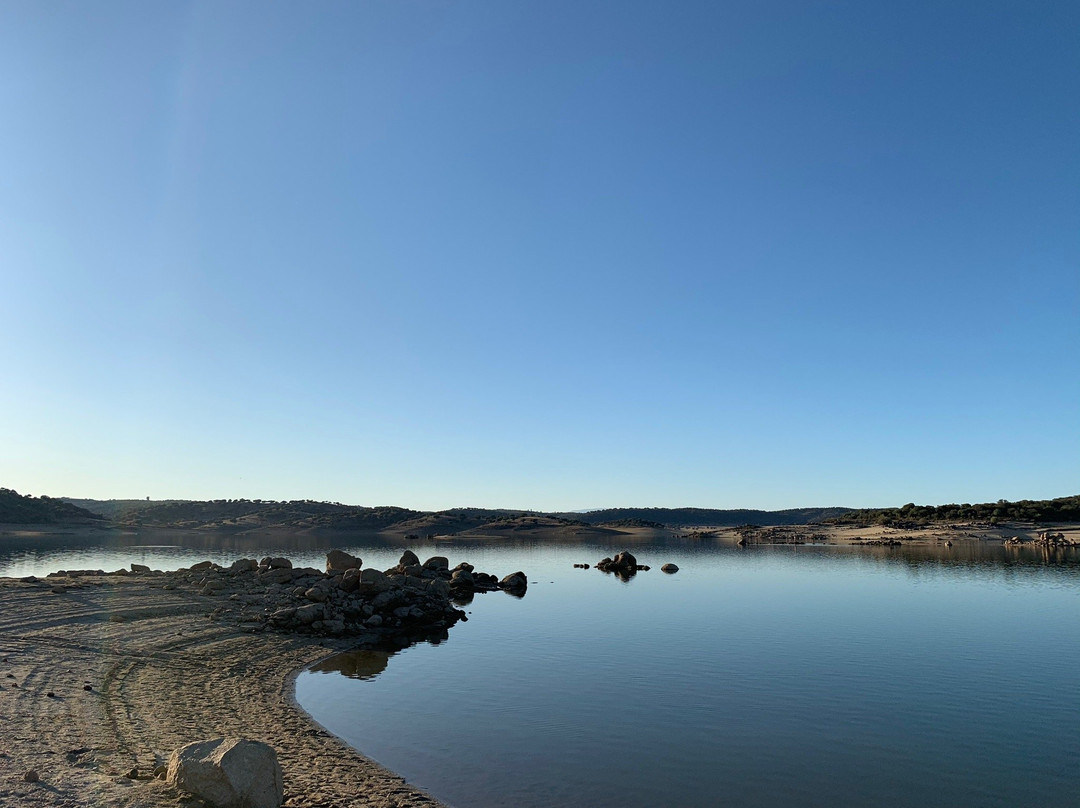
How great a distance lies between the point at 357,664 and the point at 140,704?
9389 millimetres

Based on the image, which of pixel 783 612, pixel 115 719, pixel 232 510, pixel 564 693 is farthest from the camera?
pixel 232 510

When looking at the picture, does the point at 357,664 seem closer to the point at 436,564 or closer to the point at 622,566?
the point at 436,564

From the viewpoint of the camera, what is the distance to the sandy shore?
34.9 feet

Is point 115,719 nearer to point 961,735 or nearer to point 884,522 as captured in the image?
point 961,735

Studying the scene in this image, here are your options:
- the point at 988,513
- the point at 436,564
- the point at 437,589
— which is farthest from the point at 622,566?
the point at 988,513

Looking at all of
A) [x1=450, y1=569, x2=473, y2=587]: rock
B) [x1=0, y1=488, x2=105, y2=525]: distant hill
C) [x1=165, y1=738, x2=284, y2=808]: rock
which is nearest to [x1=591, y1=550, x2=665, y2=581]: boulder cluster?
[x1=450, y1=569, x2=473, y2=587]: rock

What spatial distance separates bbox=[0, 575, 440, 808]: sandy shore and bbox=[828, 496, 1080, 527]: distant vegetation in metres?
126

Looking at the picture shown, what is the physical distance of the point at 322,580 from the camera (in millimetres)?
38625

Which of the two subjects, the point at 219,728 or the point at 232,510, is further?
the point at 232,510

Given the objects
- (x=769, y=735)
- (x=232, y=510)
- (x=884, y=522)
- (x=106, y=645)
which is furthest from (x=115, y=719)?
(x=232, y=510)

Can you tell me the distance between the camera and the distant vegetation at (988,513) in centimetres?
11769

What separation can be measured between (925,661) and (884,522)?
125 m

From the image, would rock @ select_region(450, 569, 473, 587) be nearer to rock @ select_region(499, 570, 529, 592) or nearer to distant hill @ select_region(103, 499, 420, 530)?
rock @ select_region(499, 570, 529, 592)

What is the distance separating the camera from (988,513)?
124500 millimetres
